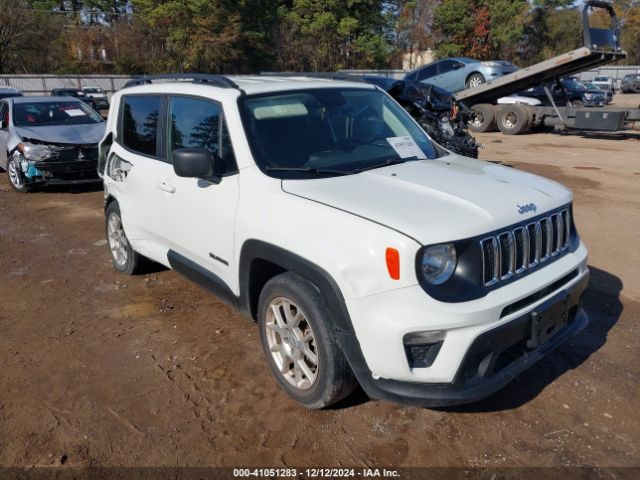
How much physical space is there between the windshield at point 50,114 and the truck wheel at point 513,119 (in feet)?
41.5

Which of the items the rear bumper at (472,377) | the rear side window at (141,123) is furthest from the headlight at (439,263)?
the rear side window at (141,123)

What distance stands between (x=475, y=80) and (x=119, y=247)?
57.1 feet

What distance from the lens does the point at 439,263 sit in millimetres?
2742

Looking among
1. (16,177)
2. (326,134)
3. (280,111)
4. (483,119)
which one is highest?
(280,111)

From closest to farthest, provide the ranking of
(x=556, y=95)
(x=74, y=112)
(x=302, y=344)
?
(x=302, y=344), (x=74, y=112), (x=556, y=95)

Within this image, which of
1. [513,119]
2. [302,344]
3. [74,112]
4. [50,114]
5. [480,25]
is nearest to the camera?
[302,344]

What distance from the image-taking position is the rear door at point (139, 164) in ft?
14.7

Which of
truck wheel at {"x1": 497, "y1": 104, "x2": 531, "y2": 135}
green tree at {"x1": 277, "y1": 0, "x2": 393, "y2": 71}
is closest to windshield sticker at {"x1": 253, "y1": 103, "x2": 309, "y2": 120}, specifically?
truck wheel at {"x1": 497, "y1": 104, "x2": 531, "y2": 135}

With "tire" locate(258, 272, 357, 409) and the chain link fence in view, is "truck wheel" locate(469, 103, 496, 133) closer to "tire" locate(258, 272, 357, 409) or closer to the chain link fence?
"tire" locate(258, 272, 357, 409)

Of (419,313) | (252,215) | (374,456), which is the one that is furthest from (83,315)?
(419,313)

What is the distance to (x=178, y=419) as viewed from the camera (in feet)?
10.8

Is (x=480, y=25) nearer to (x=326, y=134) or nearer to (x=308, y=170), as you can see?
(x=326, y=134)

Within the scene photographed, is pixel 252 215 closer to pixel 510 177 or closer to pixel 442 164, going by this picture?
pixel 442 164

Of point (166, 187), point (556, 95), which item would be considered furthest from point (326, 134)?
point (556, 95)
